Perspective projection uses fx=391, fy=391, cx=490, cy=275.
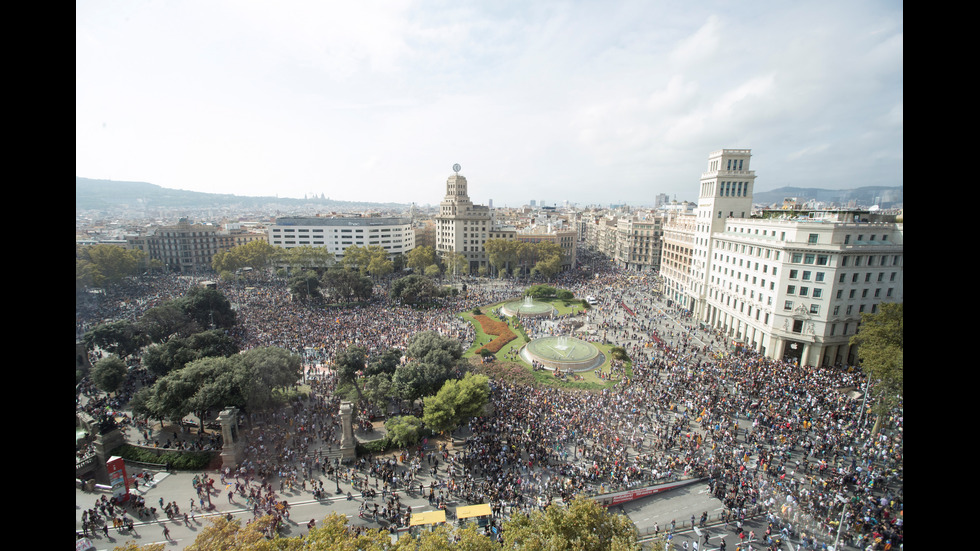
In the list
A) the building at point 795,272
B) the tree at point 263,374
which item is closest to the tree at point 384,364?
the tree at point 263,374

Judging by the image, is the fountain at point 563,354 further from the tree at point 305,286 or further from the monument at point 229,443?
the tree at point 305,286

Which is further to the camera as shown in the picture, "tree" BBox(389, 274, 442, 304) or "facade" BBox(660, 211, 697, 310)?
"facade" BBox(660, 211, 697, 310)

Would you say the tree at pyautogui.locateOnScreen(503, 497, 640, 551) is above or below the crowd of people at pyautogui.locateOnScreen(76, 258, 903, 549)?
above

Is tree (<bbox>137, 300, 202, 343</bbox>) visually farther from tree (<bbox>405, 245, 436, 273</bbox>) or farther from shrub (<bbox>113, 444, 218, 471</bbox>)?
tree (<bbox>405, 245, 436, 273</bbox>)

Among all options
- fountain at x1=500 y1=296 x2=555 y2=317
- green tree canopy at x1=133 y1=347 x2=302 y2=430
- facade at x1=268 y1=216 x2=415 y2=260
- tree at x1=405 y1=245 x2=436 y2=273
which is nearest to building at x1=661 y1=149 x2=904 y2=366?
fountain at x1=500 y1=296 x2=555 y2=317

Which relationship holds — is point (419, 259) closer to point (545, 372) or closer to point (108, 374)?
point (545, 372)

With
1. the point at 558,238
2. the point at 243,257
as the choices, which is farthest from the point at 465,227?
the point at 243,257
